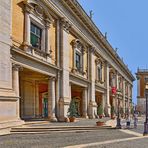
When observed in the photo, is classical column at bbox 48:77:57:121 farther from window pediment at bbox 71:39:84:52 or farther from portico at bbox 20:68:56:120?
window pediment at bbox 71:39:84:52

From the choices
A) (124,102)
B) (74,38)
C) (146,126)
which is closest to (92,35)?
(74,38)

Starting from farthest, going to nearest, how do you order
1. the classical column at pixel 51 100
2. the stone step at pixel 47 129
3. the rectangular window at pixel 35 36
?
1. the classical column at pixel 51 100
2. the rectangular window at pixel 35 36
3. the stone step at pixel 47 129

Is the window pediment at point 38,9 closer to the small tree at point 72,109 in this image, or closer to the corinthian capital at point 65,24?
the corinthian capital at point 65,24

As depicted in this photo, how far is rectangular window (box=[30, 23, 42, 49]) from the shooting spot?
27.2 meters

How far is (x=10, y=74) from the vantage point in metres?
21.5

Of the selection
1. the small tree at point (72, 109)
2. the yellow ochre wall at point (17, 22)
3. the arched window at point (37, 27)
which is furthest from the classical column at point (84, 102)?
the yellow ochre wall at point (17, 22)

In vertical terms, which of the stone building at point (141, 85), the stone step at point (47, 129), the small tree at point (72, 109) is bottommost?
the stone step at point (47, 129)

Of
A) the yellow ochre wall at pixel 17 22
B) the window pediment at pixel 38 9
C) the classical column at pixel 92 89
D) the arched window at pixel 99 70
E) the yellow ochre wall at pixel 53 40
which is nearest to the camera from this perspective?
the yellow ochre wall at pixel 17 22

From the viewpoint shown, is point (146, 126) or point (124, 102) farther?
point (124, 102)

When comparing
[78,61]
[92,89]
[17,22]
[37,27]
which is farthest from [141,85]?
[17,22]

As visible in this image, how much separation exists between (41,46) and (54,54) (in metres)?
2.67

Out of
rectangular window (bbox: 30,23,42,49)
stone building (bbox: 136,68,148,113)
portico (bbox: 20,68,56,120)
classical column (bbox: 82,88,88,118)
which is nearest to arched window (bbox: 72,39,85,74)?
classical column (bbox: 82,88,88,118)

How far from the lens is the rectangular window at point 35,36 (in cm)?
2720

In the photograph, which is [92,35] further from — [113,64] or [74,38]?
[113,64]
